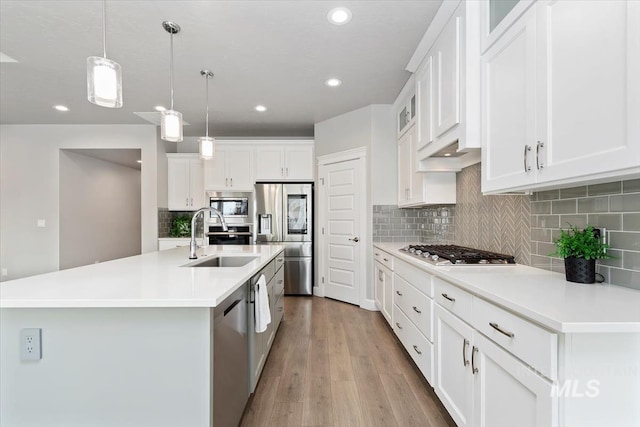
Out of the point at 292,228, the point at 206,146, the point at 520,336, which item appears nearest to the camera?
the point at 520,336

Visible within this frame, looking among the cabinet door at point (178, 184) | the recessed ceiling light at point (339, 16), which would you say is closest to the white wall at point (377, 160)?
the recessed ceiling light at point (339, 16)

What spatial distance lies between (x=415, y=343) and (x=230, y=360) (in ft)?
4.47

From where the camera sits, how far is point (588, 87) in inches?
41.8

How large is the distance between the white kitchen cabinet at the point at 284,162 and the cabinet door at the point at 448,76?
114 inches

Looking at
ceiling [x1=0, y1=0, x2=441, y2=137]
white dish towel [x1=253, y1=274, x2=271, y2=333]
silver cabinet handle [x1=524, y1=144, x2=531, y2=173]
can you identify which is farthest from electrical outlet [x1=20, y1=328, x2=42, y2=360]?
silver cabinet handle [x1=524, y1=144, x2=531, y2=173]

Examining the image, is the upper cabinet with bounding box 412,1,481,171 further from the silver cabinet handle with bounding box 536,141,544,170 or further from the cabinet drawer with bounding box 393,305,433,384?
the cabinet drawer with bounding box 393,305,433,384

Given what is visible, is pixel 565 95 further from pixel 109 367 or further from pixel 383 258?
pixel 383 258

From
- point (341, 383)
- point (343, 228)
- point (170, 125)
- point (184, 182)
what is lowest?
point (341, 383)

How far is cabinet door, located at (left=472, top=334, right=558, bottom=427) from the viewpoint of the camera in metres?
0.95

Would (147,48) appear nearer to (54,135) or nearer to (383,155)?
(383,155)

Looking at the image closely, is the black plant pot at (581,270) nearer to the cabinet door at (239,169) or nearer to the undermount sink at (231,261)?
the undermount sink at (231,261)

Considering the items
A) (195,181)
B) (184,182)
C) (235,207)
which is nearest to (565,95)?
(235,207)

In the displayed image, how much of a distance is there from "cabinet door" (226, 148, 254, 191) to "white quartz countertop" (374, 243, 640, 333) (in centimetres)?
393

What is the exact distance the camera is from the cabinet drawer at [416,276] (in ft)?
6.33
